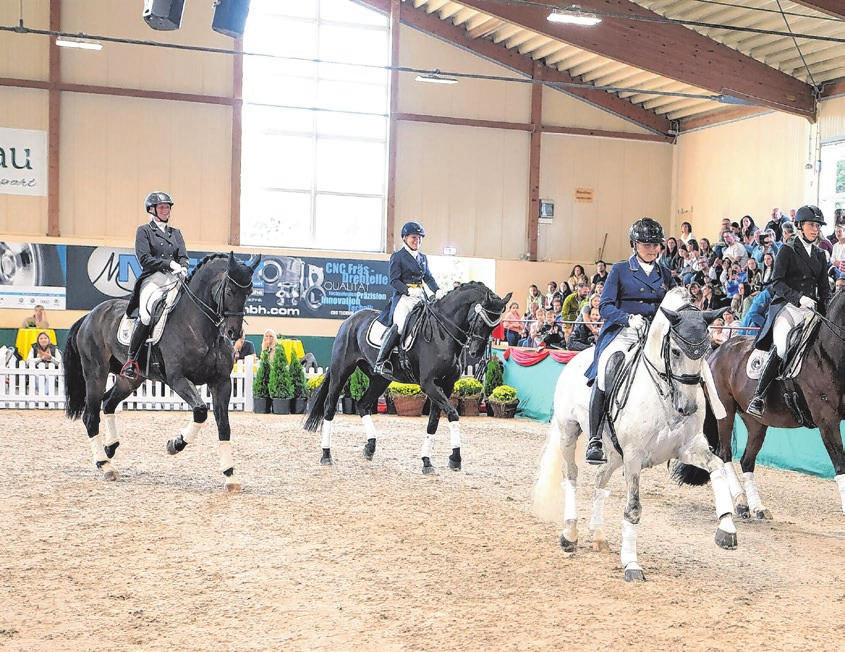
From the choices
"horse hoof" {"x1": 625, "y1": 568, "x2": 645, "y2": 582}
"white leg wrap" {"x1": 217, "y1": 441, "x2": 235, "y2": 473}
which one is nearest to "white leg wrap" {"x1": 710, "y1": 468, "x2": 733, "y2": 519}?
"horse hoof" {"x1": 625, "y1": 568, "x2": 645, "y2": 582}

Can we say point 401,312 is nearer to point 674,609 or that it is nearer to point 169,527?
point 169,527

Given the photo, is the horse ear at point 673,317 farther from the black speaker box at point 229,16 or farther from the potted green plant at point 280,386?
the potted green plant at point 280,386

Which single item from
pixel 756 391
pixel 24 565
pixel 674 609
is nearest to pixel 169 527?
pixel 24 565

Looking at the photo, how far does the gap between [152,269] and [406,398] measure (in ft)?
26.7

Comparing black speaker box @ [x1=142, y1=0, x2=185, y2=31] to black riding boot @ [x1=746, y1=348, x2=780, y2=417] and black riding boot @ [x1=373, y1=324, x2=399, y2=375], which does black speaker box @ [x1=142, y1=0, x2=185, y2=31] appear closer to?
black riding boot @ [x1=373, y1=324, x2=399, y2=375]

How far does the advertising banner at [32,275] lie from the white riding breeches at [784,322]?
17.5 meters

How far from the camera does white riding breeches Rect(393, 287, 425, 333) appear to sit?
9.93 m

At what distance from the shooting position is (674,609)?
16.2 feet

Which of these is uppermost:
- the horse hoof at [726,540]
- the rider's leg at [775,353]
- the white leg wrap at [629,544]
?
the rider's leg at [775,353]

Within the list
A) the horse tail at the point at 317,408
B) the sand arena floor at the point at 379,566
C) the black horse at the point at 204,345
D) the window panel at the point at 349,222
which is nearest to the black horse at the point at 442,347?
the horse tail at the point at 317,408

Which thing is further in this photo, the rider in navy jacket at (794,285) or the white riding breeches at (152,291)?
the white riding breeches at (152,291)

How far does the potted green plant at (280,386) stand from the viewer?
15820mm

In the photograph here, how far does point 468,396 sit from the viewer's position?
16.6 m

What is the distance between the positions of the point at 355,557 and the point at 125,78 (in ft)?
60.9
